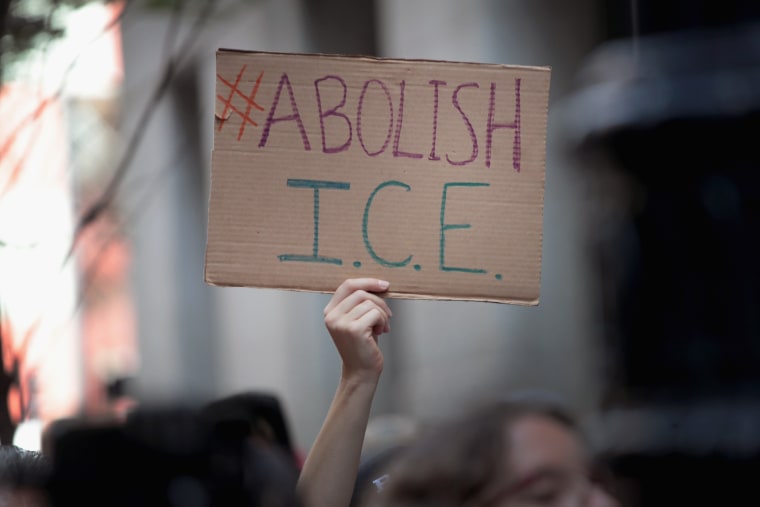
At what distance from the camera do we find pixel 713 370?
25.0 feet

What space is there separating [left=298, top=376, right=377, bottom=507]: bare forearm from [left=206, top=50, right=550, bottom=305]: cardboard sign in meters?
0.28

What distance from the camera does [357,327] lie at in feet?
10.1

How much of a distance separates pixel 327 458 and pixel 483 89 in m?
0.91

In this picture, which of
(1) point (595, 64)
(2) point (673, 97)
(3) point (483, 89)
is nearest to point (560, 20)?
(1) point (595, 64)

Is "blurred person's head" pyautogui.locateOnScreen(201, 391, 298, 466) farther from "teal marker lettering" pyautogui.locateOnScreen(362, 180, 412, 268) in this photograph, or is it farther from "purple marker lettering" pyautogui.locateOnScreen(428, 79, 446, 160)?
"purple marker lettering" pyautogui.locateOnScreen(428, 79, 446, 160)

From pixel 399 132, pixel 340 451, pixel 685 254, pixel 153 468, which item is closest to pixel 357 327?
pixel 340 451

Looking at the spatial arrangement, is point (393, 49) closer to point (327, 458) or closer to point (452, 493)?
point (327, 458)

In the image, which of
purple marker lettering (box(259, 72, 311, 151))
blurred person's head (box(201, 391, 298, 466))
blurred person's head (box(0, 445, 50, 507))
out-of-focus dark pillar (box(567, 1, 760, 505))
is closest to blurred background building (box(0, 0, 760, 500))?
out-of-focus dark pillar (box(567, 1, 760, 505))

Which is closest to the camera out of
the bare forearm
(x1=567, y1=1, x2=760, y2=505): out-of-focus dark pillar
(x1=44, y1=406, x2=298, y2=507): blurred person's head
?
(x1=44, y1=406, x2=298, y2=507): blurred person's head

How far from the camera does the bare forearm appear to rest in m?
3.07

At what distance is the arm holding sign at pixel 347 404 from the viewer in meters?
3.07

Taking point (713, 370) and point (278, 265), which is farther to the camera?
point (713, 370)

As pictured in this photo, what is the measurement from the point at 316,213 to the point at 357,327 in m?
0.36

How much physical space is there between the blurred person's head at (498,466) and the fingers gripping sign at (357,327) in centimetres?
70
